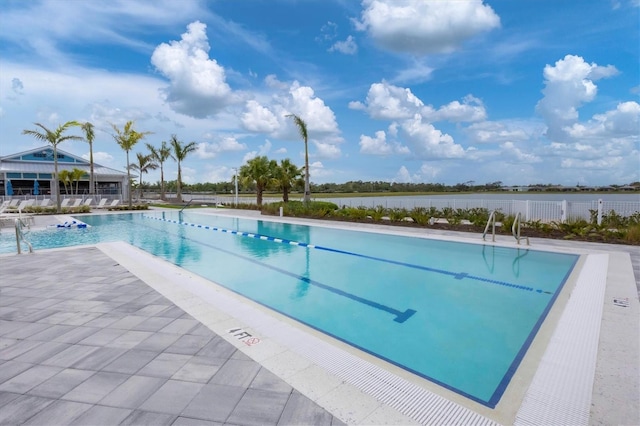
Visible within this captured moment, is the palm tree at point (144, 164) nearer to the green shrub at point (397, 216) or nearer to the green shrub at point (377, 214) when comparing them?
the green shrub at point (377, 214)

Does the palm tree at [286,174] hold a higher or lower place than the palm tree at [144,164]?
lower

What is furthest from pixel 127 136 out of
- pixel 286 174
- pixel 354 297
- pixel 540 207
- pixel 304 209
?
pixel 540 207

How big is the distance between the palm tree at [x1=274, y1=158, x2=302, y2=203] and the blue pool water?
34.9 ft

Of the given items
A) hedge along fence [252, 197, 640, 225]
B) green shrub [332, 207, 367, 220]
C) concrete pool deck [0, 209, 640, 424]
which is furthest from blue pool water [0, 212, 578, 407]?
hedge along fence [252, 197, 640, 225]

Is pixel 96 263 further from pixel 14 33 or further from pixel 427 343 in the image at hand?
pixel 14 33

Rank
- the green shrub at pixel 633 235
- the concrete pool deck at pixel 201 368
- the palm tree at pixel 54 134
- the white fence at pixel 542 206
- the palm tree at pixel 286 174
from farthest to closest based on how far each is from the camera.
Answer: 1. the palm tree at pixel 286 174
2. the palm tree at pixel 54 134
3. the white fence at pixel 542 206
4. the green shrub at pixel 633 235
5. the concrete pool deck at pixel 201 368

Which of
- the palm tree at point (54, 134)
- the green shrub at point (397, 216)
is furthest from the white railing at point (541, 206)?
the palm tree at point (54, 134)

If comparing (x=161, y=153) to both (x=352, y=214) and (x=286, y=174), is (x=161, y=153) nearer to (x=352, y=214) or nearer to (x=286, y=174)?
(x=286, y=174)

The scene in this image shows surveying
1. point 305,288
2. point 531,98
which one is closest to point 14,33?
point 305,288

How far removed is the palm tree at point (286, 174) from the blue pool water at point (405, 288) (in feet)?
34.9

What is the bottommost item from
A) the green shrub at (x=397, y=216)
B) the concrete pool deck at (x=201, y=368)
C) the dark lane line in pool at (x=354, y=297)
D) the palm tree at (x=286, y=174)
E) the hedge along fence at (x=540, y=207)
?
the dark lane line in pool at (x=354, y=297)

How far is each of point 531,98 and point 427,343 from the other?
65.9 ft

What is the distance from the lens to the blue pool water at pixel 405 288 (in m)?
3.65

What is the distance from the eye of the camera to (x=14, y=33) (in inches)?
377
